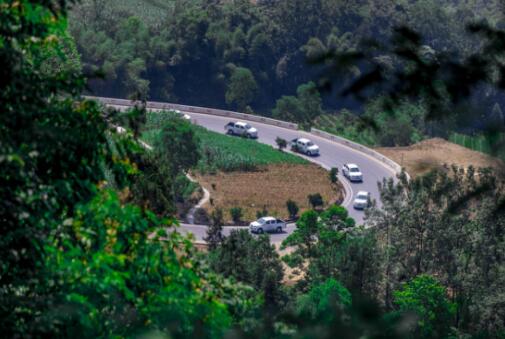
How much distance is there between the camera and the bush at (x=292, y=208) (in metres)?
46.4

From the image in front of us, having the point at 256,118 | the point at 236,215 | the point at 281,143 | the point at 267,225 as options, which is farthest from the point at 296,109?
the point at 267,225

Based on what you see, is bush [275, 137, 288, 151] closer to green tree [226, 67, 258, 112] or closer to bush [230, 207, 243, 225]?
green tree [226, 67, 258, 112]

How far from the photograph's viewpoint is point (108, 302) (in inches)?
301

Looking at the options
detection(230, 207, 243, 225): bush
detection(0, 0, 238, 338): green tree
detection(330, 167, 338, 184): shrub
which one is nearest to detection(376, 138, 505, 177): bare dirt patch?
detection(330, 167, 338, 184): shrub

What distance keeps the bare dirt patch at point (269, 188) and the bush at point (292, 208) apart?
0.33m

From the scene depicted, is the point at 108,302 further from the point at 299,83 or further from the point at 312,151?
the point at 299,83

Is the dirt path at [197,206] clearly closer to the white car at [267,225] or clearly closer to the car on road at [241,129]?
the white car at [267,225]

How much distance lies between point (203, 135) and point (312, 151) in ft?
23.1

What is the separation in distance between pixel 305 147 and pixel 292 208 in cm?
1310

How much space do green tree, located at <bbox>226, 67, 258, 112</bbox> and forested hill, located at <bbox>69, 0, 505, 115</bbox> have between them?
7cm

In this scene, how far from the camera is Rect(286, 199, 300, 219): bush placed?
46.4 m

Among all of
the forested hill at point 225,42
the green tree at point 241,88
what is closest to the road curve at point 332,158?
the green tree at point 241,88

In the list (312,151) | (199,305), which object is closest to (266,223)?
(312,151)

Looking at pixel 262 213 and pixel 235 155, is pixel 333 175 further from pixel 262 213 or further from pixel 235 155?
pixel 262 213
